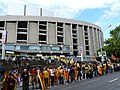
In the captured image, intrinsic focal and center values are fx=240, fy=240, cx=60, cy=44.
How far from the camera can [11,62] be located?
81.2 ft

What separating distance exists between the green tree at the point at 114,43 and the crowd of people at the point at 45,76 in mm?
28609

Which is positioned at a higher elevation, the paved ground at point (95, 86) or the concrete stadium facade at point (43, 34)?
the concrete stadium facade at point (43, 34)

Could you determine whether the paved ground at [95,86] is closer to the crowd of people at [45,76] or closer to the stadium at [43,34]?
the crowd of people at [45,76]

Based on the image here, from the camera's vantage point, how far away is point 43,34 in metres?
87.8

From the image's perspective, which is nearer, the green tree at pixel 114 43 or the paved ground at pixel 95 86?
the paved ground at pixel 95 86

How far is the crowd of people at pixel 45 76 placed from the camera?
44.5ft

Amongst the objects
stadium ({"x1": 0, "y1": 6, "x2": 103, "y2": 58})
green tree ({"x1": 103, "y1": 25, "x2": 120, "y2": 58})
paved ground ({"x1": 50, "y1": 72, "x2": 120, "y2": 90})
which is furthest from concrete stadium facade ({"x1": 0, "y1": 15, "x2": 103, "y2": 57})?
paved ground ({"x1": 50, "y1": 72, "x2": 120, "y2": 90})

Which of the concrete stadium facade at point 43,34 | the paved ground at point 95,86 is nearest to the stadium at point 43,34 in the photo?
the concrete stadium facade at point 43,34

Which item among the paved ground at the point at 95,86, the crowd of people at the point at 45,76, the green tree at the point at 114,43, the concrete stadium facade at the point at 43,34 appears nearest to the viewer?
the crowd of people at the point at 45,76

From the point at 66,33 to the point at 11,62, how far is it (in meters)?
69.0

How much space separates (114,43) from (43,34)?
32.7 metres

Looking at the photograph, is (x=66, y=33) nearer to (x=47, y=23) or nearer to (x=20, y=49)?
(x=47, y=23)

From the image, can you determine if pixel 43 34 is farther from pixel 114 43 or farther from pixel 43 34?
pixel 114 43

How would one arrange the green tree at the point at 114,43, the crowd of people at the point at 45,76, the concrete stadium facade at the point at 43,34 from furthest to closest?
the concrete stadium facade at the point at 43,34
the green tree at the point at 114,43
the crowd of people at the point at 45,76
